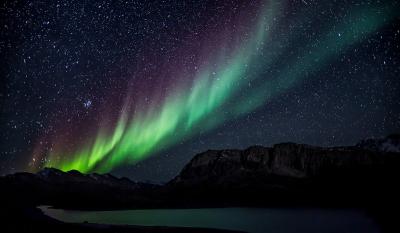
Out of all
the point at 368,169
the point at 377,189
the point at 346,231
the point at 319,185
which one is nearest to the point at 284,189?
the point at 319,185

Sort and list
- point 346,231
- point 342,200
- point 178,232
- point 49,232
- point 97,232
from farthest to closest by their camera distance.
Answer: point 342,200
point 346,231
point 178,232
point 97,232
point 49,232

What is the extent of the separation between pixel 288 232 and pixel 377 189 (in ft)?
360

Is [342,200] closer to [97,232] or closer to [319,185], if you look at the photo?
[319,185]

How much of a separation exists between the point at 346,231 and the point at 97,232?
3538cm

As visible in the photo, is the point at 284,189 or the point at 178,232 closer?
the point at 178,232

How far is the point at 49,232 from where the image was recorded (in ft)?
119

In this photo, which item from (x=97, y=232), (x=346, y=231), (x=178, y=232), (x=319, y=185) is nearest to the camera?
(x=97, y=232)

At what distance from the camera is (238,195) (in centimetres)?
19938

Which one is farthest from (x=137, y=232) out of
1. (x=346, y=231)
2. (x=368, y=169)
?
(x=368, y=169)

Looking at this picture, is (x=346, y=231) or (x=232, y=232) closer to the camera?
(x=232, y=232)

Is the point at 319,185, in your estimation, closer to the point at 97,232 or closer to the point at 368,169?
the point at 368,169

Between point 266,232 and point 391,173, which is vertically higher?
point 391,173

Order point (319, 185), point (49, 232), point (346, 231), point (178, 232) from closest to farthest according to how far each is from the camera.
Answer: point (49, 232) → point (178, 232) → point (346, 231) → point (319, 185)

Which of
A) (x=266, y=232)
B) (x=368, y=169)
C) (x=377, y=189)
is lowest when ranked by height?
(x=266, y=232)
